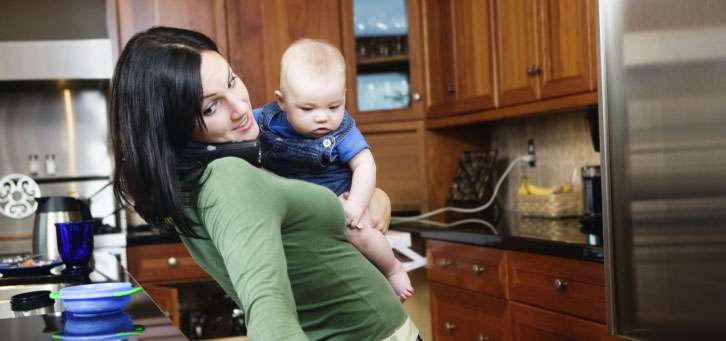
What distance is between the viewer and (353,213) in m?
1.38

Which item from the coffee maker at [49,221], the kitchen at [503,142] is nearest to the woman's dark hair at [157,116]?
the kitchen at [503,142]

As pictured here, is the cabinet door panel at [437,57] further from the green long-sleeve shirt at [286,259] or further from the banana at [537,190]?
the green long-sleeve shirt at [286,259]

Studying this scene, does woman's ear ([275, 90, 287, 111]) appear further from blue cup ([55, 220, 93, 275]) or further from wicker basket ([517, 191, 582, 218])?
wicker basket ([517, 191, 582, 218])

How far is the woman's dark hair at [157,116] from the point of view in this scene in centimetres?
89

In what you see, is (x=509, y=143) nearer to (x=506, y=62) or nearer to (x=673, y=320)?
(x=506, y=62)

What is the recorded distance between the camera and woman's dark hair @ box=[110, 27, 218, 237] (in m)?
0.89

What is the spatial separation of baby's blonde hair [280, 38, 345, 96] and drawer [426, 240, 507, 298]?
4.35 ft

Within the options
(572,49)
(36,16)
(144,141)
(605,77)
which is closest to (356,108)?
(572,49)

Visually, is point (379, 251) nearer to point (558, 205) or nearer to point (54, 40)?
point (558, 205)

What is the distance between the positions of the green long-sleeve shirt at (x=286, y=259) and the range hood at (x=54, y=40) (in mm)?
2871

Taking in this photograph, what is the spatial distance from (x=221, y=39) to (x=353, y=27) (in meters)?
0.61

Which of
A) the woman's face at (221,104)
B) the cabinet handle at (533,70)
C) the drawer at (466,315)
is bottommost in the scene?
the drawer at (466,315)

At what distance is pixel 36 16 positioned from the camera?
151 inches

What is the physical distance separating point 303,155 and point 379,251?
23 centimetres
